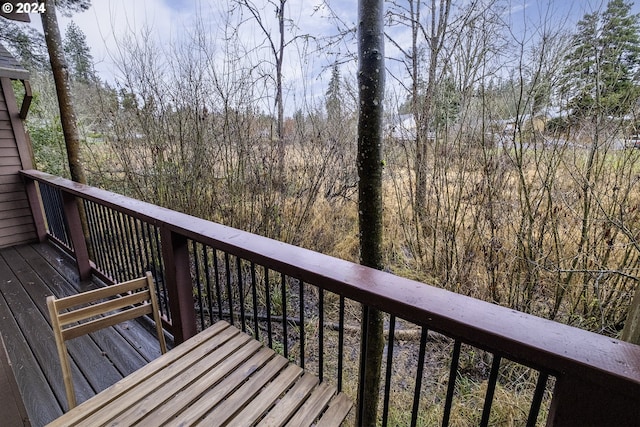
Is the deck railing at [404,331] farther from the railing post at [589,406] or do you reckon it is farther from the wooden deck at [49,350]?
the wooden deck at [49,350]

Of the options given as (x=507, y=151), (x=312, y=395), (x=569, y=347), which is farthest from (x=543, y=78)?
(x=312, y=395)

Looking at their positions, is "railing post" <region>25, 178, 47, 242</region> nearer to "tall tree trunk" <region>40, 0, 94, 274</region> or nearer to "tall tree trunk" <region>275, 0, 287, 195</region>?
"tall tree trunk" <region>40, 0, 94, 274</region>

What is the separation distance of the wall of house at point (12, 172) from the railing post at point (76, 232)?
1.96 metres

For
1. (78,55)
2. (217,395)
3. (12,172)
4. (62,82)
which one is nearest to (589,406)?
(217,395)

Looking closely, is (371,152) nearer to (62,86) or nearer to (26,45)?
(62,86)

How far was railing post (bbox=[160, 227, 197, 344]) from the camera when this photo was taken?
64.1 inches

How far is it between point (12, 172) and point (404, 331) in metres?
5.31

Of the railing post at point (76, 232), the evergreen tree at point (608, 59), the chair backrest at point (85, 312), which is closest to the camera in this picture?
the chair backrest at point (85, 312)

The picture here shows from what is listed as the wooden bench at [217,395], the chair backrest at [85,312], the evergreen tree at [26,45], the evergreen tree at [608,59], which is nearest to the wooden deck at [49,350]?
the chair backrest at [85,312]

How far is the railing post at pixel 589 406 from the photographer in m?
0.55

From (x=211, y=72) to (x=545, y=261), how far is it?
384 centimetres

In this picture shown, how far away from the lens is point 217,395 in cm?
105

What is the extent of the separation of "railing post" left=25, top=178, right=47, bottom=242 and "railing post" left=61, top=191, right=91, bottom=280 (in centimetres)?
182
